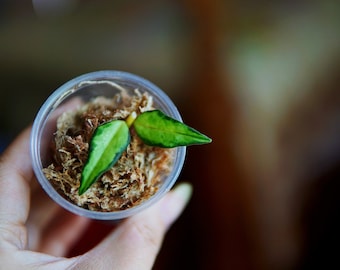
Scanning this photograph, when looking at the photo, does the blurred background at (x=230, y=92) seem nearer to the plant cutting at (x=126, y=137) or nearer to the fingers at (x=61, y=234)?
the fingers at (x=61, y=234)

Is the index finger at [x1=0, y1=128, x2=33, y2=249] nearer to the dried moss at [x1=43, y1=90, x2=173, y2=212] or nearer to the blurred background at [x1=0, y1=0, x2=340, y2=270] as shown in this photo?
the dried moss at [x1=43, y1=90, x2=173, y2=212]

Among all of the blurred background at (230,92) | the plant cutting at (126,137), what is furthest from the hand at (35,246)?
the blurred background at (230,92)

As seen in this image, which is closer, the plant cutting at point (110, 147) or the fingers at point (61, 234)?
the plant cutting at point (110, 147)

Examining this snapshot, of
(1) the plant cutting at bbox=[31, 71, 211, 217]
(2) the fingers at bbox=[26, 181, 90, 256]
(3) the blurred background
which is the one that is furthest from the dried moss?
(3) the blurred background

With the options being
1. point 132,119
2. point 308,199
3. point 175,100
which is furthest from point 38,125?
point 308,199

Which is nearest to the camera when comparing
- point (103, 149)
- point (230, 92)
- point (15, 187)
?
point (103, 149)

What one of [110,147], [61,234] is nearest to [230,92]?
[61,234]

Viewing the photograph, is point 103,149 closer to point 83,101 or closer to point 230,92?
point 83,101
